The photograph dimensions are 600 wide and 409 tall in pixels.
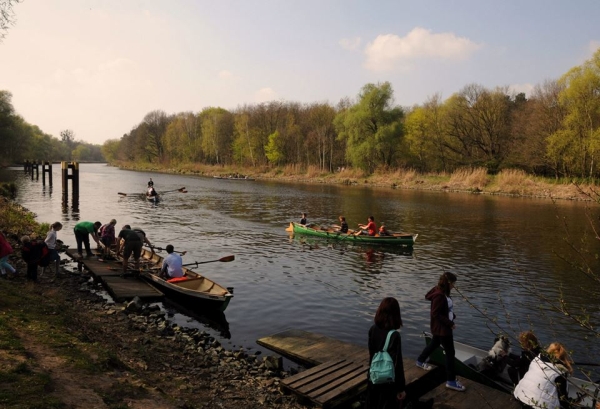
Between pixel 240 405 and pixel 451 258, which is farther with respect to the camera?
pixel 451 258

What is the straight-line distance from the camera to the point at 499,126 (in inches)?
2719

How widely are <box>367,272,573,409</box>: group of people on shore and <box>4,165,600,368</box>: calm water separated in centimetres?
93

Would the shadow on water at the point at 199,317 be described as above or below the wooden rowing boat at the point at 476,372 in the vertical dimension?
below

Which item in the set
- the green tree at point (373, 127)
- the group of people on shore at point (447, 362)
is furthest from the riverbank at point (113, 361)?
the green tree at point (373, 127)

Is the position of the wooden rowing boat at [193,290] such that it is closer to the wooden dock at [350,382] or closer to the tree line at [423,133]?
the wooden dock at [350,382]

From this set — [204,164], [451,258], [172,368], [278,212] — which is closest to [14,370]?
[172,368]

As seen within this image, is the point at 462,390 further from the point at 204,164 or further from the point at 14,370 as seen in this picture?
the point at 204,164

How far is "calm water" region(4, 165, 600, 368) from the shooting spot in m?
13.5

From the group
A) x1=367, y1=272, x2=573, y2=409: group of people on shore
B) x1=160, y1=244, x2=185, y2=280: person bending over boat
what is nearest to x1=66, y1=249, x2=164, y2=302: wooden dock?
x1=160, y1=244, x2=185, y2=280: person bending over boat

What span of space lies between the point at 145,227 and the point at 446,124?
59.1 meters

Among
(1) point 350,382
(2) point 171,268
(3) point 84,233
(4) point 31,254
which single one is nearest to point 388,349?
(1) point 350,382

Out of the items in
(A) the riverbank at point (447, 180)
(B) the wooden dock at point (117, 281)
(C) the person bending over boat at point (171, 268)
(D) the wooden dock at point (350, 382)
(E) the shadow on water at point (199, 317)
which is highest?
(A) the riverbank at point (447, 180)

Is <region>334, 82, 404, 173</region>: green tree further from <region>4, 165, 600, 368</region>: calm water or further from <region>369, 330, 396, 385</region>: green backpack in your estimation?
<region>369, 330, 396, 385</region>: green backpack

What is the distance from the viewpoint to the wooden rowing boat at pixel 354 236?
24.9m
